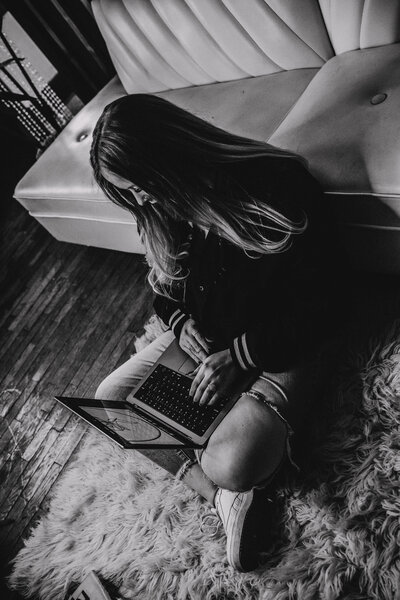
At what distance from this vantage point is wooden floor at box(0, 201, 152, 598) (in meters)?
1.68

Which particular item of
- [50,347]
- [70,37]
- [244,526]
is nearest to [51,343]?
[50,347]

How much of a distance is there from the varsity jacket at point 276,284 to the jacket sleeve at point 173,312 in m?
0.15

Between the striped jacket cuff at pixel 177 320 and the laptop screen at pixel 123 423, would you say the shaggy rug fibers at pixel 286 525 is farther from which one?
the striped jacket cuff at pixel 177 320

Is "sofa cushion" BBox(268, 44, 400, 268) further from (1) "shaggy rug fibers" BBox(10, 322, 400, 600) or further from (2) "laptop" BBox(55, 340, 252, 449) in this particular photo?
(2) "laptop" BBox(55, 340, 252, 449)

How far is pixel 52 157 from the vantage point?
204 centimetres

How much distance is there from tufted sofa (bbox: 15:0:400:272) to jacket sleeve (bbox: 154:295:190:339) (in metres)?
0.51

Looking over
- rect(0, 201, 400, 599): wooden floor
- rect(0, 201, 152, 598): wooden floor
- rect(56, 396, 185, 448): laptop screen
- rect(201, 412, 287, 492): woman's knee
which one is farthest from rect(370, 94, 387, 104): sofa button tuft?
rect(0, 201, 152, 598): wooden floor

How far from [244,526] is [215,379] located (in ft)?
1.22

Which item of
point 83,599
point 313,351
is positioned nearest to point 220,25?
point 313,351

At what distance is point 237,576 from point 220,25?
6.08 feet

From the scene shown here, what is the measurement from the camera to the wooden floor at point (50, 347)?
5.53ft

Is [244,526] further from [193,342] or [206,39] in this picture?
[206,39]

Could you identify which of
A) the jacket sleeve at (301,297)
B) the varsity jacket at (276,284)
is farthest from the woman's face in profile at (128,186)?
the jacket sleeve at (301,297)

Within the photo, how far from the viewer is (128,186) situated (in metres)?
1.01
